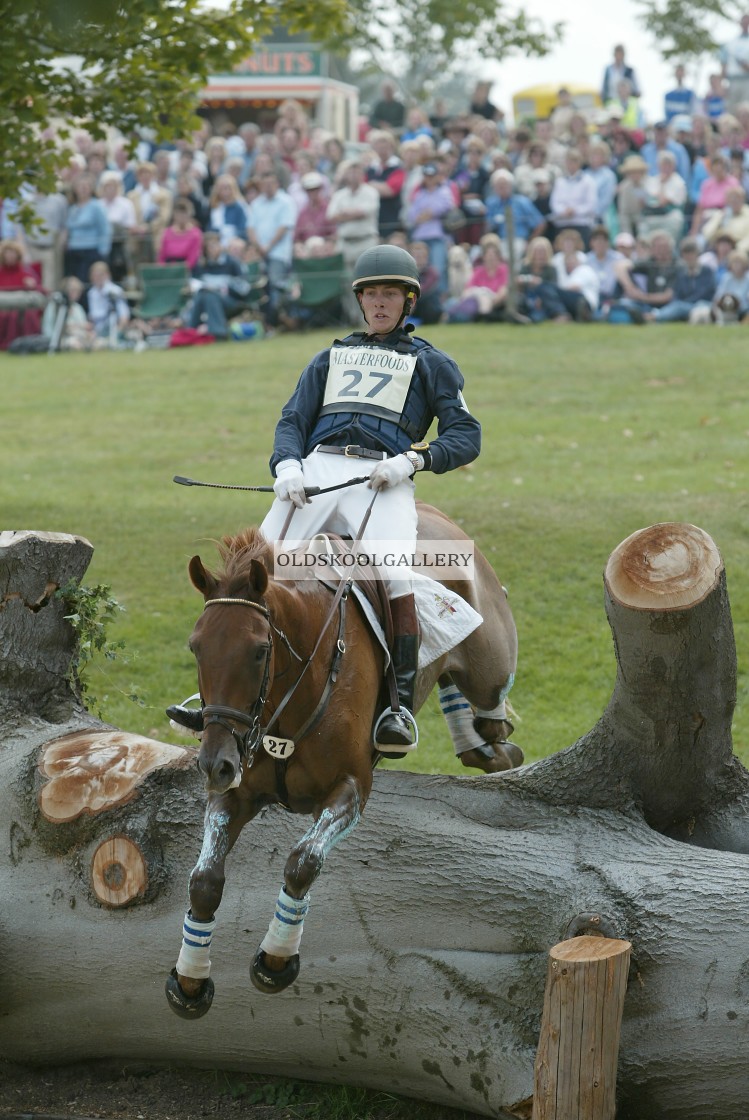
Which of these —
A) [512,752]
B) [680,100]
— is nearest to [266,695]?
[512,752]

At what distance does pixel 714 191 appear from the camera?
21.3m

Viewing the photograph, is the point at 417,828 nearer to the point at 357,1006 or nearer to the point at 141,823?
the point at 357,1006

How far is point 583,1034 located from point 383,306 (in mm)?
3078

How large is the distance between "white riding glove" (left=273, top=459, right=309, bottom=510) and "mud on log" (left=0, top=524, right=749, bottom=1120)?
1.31 m

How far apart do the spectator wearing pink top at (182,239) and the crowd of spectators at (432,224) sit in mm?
32

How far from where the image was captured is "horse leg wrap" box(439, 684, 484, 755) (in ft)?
22.9

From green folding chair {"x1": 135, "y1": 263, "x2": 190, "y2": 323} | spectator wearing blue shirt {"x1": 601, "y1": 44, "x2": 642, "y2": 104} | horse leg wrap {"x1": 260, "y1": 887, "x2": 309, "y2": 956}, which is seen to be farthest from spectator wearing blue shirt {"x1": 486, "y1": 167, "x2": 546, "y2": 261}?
horse leg wrap {"x1": 260, "y1": 887, "x2": 309, "y2": 956}

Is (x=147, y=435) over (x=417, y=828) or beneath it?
beneath

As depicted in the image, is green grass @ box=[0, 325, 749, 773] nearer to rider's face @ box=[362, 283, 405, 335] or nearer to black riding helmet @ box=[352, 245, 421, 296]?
rider's face @ box=[362, 283, 405, 335]

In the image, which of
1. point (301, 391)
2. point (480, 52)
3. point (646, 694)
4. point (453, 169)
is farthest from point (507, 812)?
point (480, 52)

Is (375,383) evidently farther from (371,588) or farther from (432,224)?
(432,224)

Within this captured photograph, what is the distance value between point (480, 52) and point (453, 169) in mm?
18418

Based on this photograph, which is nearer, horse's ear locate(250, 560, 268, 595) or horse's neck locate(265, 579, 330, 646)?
horse's ear locate(250, 560, 268, 595)

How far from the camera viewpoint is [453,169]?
77.3ft
